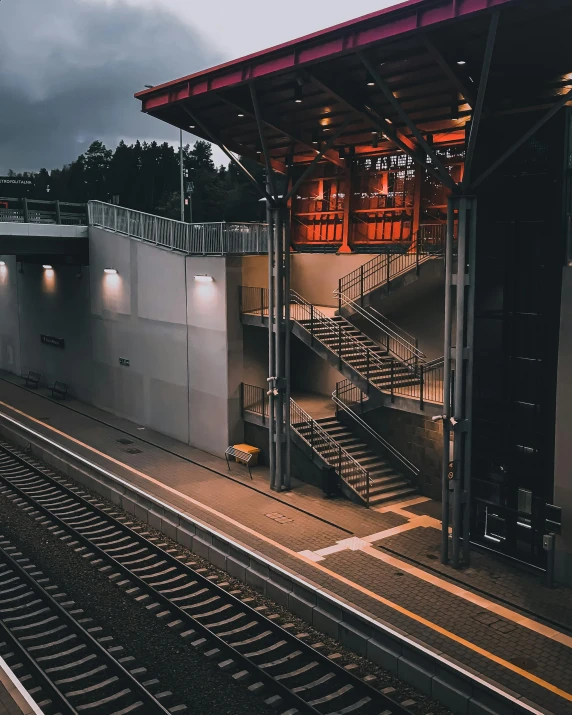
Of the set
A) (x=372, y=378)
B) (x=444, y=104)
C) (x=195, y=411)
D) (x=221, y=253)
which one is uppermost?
Answer: (x=444, y=104)

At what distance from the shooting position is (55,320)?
31.7 meters

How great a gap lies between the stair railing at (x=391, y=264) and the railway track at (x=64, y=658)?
454 inches

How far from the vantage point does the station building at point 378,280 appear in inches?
534

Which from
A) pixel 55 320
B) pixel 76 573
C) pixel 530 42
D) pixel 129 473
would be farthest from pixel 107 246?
pixel 530 42

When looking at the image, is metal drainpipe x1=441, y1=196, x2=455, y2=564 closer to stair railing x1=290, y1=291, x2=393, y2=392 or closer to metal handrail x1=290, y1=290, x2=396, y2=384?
metal handrail x1=290, y1=290, x2=396, y2=384

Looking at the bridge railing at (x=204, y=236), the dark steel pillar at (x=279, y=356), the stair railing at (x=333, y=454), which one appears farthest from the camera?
the bridge railing at (x=204, y=236)

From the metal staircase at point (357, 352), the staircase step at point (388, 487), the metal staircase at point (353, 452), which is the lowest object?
the staircase step at point (388, 487)

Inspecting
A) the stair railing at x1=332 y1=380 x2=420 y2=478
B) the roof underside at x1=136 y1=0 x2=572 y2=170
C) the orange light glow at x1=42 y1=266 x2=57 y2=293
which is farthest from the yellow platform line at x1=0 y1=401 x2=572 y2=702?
the orange light glow at x1=42 y1=266 x2=57 y2=293

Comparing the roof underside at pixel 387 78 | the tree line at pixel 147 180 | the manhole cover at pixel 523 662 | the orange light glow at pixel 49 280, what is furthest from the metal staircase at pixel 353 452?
the tree line at pixel 147 180

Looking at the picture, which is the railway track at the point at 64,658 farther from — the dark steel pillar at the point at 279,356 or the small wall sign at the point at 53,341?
the small wall sign at the point at 53,341

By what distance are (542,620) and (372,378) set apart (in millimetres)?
7534

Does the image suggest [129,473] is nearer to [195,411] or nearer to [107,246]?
[195,411]

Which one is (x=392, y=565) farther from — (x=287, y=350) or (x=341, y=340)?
(x=341, y=340)

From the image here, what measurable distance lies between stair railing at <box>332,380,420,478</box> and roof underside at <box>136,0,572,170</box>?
7.00 m
